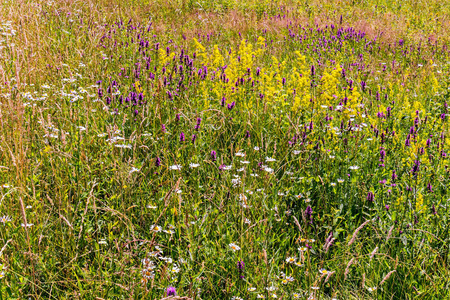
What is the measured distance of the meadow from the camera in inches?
73.0

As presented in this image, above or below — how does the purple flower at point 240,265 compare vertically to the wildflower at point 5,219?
below

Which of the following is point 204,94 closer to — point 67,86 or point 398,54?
point 67,86

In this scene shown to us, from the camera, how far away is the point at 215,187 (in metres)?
2.40

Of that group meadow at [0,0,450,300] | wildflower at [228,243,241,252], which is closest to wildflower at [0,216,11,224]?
meadow at [0,0,450,300]

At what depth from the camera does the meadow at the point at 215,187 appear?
6.08ft

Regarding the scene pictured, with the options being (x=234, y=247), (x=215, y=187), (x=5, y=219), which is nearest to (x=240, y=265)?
(x=234, y=247)

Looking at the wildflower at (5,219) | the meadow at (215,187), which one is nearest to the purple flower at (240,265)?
the meadow at (215,187)

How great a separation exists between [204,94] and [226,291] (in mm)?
2294

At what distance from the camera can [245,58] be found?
12.5ft

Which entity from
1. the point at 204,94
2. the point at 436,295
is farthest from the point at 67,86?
the point at 436,295

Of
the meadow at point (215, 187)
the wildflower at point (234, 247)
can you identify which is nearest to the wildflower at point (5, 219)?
the meadow at point (215, 187)

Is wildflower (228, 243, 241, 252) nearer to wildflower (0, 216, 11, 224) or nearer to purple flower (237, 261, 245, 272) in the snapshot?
purple flower (237, 261, 245, 272)

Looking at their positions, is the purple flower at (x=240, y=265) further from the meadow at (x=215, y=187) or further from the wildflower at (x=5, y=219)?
the wildflower at (x=5, y=219)

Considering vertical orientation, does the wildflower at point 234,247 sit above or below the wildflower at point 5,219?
below
